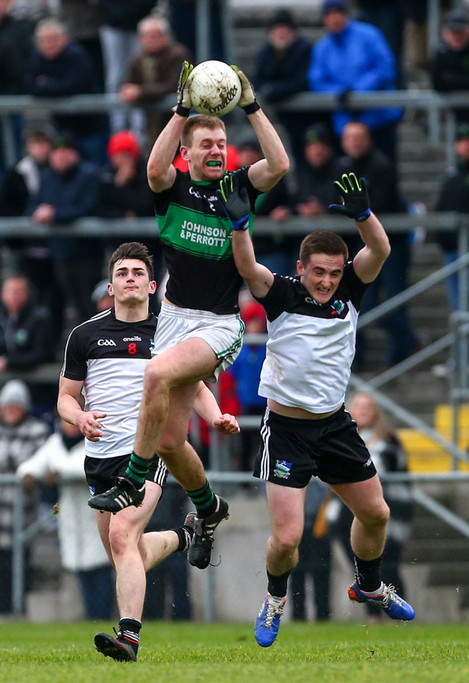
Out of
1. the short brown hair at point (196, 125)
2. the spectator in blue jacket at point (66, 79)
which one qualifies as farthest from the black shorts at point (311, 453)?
the spectator in blue jacket at point (66, 79)

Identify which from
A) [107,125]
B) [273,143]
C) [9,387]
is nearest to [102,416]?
[273,143]

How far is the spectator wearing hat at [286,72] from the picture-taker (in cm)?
1441

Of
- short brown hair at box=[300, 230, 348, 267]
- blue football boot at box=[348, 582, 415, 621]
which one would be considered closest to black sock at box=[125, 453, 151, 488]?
short brown hair at box=[300, 230, 348, 267]

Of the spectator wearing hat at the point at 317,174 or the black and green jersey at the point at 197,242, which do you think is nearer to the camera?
the black and green jersey at the point at 197,242

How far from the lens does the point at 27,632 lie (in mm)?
11414

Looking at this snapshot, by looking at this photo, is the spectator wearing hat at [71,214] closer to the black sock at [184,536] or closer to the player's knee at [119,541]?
the black sock at [184,536]

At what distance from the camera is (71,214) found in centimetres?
1418

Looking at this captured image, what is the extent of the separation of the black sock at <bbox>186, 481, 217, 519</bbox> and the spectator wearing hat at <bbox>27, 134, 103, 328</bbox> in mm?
5637

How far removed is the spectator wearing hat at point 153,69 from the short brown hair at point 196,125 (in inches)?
234

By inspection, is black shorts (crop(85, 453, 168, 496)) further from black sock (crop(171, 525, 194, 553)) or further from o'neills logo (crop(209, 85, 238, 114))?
o'neills logo (crop(209, 85, 238, 114))

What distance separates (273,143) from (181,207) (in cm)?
67

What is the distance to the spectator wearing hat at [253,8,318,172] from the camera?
14406 millimetres

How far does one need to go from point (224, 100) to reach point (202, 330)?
137 centimetres

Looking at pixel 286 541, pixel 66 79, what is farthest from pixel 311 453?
pixel 66 79
